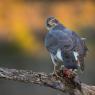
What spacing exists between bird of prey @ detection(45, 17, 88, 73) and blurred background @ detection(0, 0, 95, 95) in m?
4.20

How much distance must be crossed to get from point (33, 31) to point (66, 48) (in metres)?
8.00

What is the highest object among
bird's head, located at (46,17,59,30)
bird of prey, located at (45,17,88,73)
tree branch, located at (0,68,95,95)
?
bird's head, located at (46,17,59,30)

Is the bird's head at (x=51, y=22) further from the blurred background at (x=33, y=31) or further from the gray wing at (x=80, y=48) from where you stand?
the blurred background at (x=33, y=31)

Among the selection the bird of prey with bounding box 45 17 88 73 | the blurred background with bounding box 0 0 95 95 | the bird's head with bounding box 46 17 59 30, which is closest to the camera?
the bird of prey with bounding box 45 17 88 73

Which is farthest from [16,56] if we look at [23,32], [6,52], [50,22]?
[50,22]

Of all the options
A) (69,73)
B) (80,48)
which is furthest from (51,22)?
(69,73)

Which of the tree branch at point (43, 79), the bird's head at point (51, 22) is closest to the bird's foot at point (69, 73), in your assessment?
the tree branch at point (43, 79)

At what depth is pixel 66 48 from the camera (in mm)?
7004

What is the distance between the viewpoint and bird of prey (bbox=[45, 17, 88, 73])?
22.7ft

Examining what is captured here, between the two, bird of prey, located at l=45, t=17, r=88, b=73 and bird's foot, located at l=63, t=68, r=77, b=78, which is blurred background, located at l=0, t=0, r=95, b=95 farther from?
bird's foot, located at l=63, t=68, r=77, b=78

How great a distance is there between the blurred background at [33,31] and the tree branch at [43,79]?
→ 4.47 meters

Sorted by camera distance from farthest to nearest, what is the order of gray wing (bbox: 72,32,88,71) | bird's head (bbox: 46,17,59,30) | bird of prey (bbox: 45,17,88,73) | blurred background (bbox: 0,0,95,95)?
blurred background (bbox: 0,0,95,95) < bird's head (bbox: 46,17,59,30) < gray wing (bbox: 72,32,88,71) < bird of prey (bbox: 45,17,88,73)

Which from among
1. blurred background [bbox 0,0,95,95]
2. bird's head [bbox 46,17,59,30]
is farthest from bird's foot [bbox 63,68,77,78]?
blurred background [bbox 0,0,95,95]

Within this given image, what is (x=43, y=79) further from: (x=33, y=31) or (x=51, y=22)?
(x=33, y=31)
